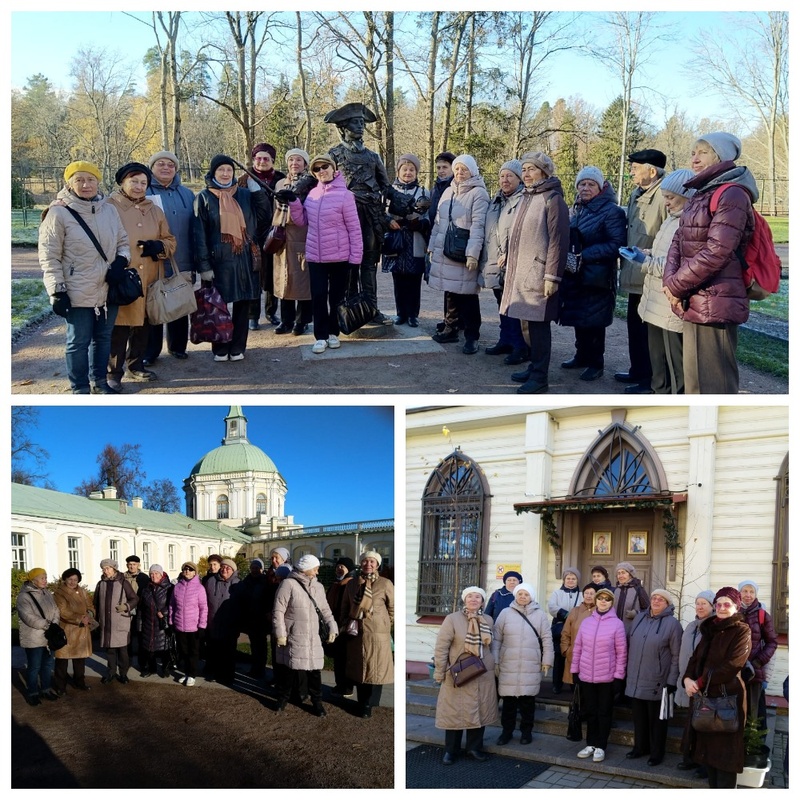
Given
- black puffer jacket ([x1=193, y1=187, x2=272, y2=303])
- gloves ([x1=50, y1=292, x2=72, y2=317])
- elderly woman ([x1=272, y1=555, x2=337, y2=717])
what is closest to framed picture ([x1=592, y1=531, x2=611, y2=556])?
elderly woman ([x1=272, y1=555, x2=337, y2=717])

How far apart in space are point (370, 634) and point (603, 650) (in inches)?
64.0

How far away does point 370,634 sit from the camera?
563 cm

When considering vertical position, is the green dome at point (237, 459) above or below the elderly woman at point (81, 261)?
below

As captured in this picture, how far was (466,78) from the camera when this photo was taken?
1862cm

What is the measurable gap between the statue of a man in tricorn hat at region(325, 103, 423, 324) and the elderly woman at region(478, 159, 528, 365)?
103 cm

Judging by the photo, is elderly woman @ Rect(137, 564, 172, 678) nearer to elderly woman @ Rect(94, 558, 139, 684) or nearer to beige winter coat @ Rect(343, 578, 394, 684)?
elderly woman @ Rect(94, 558, 139, 684)

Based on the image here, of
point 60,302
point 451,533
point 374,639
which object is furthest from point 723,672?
point 60,302

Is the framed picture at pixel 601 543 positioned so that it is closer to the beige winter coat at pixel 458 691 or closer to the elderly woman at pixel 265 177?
the beige winter coat at pixel 458 691

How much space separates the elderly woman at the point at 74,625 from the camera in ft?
20.1

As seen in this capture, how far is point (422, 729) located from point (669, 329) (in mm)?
3600

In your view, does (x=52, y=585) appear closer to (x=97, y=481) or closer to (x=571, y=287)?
(x=97, y=481)

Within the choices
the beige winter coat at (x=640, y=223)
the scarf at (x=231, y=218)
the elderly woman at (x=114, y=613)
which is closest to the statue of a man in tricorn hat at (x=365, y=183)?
the scarf at (x=231, y=218)

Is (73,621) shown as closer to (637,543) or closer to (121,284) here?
(121,284)

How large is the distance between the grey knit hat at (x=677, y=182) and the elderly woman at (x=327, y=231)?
101 inches
